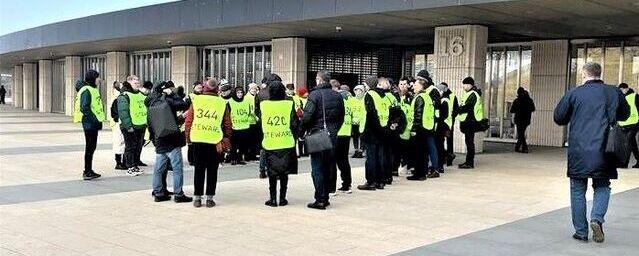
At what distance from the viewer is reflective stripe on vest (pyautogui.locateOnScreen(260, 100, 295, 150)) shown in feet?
25.5

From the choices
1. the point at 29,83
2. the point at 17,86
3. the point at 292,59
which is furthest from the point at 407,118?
the point at 17,86

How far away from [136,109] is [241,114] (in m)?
2.08

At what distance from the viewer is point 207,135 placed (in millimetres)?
7828

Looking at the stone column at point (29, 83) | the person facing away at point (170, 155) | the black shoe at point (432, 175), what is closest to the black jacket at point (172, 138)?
the person facing away at point (170, 155)

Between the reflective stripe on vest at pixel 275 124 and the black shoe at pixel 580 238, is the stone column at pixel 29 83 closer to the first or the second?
the reflective stripe on vest at pixel 275 124

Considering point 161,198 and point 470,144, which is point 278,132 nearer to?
point 161,198

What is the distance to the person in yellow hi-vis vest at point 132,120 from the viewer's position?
10625 mm

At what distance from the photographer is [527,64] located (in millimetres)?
19531

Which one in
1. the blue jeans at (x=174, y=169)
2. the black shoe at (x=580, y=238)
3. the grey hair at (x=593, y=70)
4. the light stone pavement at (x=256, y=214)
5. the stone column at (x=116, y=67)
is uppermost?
the stone column at (x=116, y=67)

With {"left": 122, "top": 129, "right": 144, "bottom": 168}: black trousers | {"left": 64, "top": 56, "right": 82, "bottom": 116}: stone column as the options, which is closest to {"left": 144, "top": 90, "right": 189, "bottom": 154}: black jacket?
{"left": 122, "top": 129, "right": 144, "bottom": 168}: black trousers

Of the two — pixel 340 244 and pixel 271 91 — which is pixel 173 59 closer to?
pixel 271 91

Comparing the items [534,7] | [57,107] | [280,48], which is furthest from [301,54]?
[57,107]

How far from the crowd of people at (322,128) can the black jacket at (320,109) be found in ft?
0.04

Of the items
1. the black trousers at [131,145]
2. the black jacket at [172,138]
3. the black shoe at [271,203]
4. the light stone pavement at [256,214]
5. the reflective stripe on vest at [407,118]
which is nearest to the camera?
the light stone pavement at [256,214]
